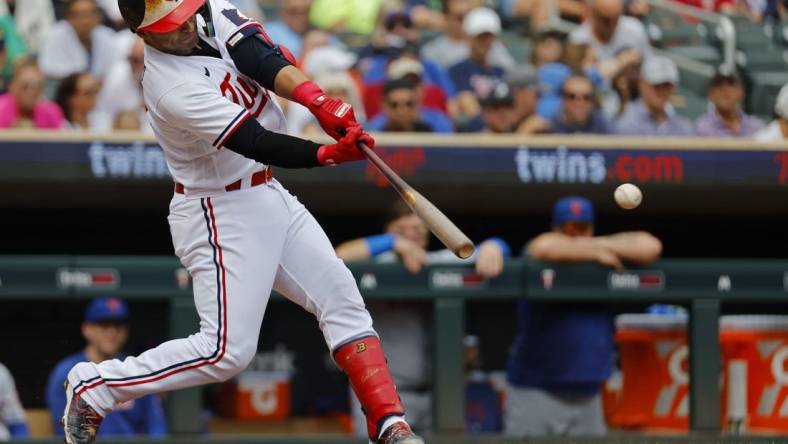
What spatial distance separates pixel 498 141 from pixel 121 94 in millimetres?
2115

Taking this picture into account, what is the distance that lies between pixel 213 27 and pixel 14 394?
2.50 m

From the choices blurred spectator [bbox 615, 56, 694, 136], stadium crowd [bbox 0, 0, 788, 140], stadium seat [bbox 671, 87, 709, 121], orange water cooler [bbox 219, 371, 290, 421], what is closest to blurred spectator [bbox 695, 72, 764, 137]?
stadium crowd [bbox 0, 0, 788, 140]

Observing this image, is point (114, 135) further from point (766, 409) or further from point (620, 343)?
point (766, 409)

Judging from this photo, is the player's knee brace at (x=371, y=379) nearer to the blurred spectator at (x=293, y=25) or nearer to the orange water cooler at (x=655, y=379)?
the orange water cooler at (x=655, y=379)

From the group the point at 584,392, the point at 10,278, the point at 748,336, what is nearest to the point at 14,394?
the point at 10,278

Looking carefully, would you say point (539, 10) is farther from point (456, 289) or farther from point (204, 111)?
point (204, 111)

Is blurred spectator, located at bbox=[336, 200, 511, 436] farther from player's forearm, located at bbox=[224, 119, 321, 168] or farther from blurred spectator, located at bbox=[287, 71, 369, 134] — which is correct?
player's forearm, located at bbox=[224, 119, 321, 168]

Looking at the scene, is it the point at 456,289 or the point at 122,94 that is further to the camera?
the point at 122,94

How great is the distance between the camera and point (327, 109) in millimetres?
3996

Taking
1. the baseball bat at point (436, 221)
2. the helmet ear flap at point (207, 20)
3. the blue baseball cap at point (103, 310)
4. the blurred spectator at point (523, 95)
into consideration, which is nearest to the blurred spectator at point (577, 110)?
the blurred spectator at point (523, 95)

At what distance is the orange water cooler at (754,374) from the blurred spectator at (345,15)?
3.71 m

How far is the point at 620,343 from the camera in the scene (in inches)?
→ 252

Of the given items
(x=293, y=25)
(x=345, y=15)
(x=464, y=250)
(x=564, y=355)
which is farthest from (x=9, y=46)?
(x=464, y=250)

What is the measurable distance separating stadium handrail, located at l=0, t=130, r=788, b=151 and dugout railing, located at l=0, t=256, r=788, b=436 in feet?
1.80
